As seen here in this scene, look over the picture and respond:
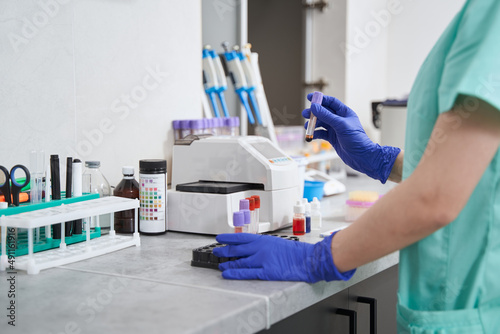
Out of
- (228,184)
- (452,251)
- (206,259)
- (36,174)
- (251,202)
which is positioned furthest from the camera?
(228,184)

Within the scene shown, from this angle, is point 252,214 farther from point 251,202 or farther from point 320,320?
point 320,320

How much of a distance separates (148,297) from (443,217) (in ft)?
1.69

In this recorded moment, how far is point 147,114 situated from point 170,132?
0.39ft

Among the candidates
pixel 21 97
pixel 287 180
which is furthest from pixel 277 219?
pixel 21 97

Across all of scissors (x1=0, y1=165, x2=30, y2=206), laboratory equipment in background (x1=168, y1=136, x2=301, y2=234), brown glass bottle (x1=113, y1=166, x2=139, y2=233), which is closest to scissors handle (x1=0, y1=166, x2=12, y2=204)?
scissors (x1=0, y1=165, x2=30, y2=206)

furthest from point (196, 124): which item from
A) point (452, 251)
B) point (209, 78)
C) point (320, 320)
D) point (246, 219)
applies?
point (452, 251)

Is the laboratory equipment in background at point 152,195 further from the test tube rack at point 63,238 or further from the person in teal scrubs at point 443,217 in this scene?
the person in teal scrubs at point 443,217

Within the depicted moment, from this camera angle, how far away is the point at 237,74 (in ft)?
7.52

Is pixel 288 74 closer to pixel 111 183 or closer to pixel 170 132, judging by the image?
pixel 170 132

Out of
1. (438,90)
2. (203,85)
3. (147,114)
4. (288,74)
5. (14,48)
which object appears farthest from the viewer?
(288,74)

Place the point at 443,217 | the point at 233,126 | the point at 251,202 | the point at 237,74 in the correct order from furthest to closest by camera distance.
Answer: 1. the point at 237,74
2. the point at 233,126
3. the point at 251,202
4. the point at 443,217

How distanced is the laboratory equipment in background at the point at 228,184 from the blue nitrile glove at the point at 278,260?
0.32 m

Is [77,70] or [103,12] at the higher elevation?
[103,12]

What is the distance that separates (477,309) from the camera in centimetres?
102
